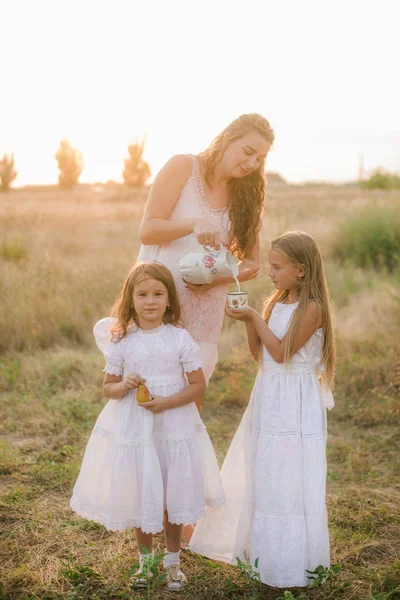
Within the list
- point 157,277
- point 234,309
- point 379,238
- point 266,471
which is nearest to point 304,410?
point 266,471

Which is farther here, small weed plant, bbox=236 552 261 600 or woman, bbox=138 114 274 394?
woman, bbox=138 114 274 394

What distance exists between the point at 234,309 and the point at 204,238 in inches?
13.4

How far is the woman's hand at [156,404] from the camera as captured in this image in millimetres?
2645

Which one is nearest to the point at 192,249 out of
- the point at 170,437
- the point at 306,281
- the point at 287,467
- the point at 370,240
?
the point at 306,281

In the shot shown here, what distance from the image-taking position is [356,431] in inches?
199

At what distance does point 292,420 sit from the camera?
2.76 meters

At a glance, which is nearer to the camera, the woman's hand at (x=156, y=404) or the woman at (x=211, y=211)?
the woman's hand at (x=156, y=404)

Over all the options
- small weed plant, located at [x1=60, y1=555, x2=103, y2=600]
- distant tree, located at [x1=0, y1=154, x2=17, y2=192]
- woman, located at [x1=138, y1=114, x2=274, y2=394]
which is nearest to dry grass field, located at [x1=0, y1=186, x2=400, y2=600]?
small weed plant, located at [x1=60, y1=555, x2=103, y2=600]

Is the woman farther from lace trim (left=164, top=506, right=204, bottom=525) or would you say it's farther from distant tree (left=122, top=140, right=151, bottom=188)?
distant tree (left=122, top=140, right=151, bottom=188)

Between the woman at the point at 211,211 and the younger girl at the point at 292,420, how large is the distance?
0.31 m

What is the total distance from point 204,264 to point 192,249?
0.23 m

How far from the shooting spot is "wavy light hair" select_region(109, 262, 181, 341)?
2.78m

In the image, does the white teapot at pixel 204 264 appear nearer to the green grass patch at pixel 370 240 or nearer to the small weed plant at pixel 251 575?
the small weed plant at pixel 251 575

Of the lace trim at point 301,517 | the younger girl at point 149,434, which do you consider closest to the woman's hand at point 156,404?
the younger girl at point 149,434
